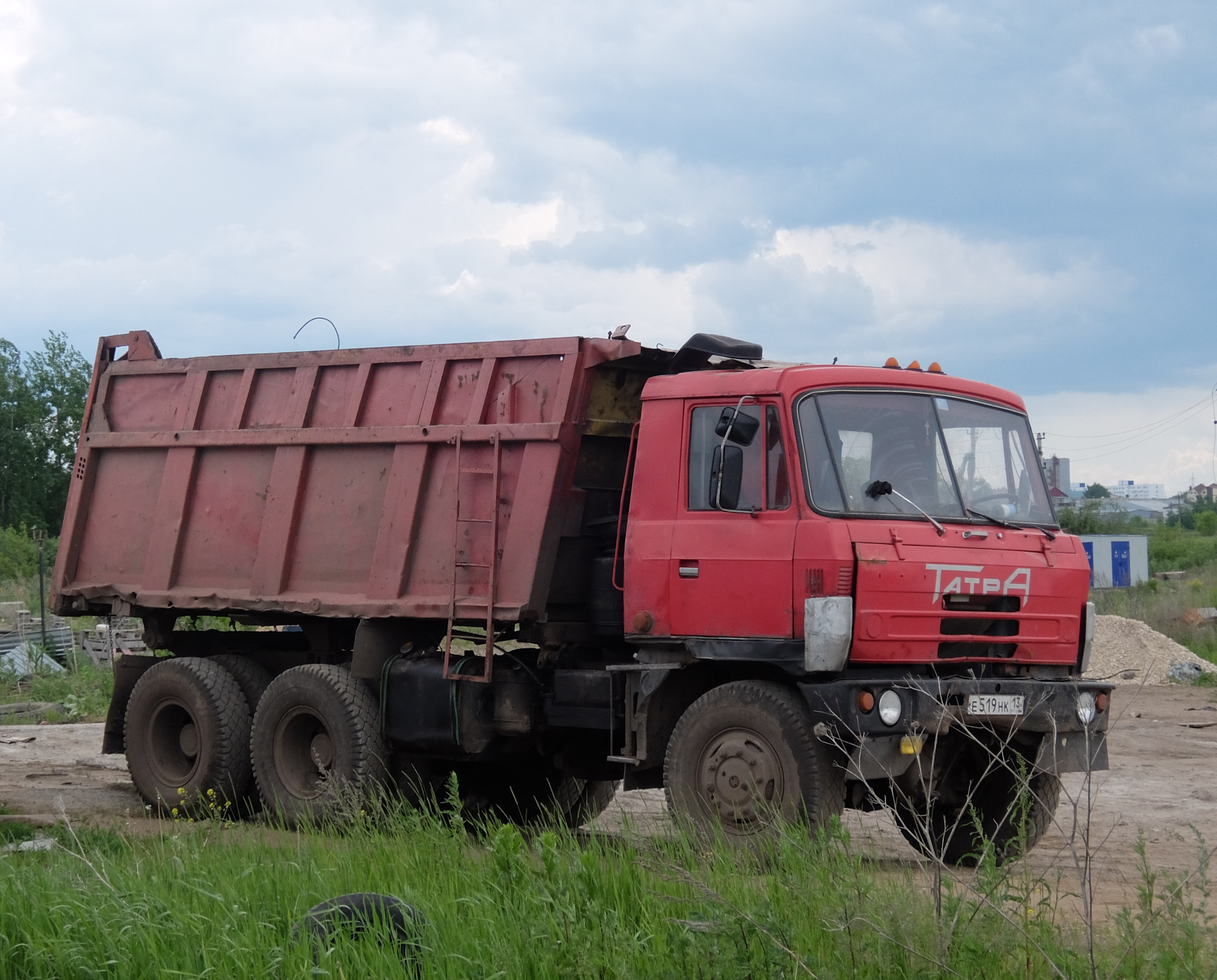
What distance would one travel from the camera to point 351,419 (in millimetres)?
9422

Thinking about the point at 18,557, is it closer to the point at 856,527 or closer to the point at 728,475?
the point at 728,475

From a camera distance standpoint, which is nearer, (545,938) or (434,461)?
(545,938)

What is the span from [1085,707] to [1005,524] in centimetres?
104

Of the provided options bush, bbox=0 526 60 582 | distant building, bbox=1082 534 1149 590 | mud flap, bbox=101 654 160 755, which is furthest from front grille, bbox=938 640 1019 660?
distant building, bbox=1082 534 1149 590

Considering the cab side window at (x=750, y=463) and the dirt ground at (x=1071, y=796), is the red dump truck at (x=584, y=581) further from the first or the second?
the dirt ground at (x=1071, y=796)

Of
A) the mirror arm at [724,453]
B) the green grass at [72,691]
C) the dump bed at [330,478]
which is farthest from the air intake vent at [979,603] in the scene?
the green grass at [72,691]

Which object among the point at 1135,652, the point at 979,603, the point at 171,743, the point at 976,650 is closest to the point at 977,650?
the point at 976,650

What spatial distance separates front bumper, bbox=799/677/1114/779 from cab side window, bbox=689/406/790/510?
38.3 inches

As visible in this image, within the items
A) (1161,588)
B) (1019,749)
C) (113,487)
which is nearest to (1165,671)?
(1161,588)

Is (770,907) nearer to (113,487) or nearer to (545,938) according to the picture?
(545,938)

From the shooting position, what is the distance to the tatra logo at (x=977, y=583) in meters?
7.13

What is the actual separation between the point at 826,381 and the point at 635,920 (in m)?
3.26

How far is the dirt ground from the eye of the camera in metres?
7.79

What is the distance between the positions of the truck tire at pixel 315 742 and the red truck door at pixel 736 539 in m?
2.49
